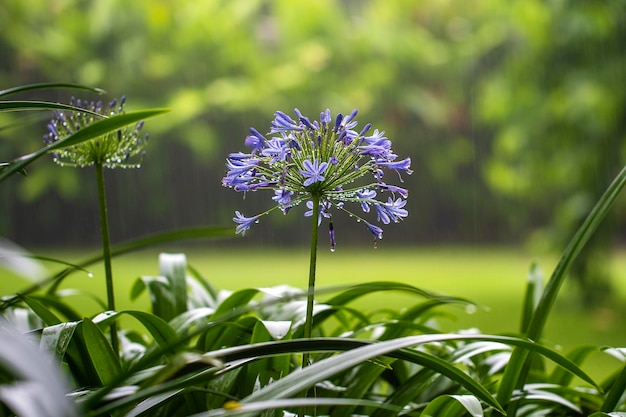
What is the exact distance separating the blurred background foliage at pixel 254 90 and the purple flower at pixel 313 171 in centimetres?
461

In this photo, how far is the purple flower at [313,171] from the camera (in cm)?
60

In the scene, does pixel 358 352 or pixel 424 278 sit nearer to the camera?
pixel 358 352

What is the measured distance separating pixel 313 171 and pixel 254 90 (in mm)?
5046

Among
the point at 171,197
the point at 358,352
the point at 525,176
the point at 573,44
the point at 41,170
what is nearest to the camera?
the point at 358,352

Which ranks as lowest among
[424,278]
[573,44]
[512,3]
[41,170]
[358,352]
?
[424,278]

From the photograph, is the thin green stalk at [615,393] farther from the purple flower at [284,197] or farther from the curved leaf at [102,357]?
the curved leaf at [102,357]

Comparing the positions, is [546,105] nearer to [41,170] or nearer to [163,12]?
[163,12]

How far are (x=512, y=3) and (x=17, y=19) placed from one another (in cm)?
357

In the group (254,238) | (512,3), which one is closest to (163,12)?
(254,238)

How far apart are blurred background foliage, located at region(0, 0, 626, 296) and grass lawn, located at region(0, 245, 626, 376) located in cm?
24

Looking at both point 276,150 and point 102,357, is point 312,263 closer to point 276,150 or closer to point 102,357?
→ point 276,150

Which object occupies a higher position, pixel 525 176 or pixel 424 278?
pixel 525 176

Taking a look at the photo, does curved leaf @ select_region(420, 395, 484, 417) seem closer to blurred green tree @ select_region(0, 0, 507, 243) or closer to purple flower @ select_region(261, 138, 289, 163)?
purple flower @ select_region(261, 138, 289, 163)

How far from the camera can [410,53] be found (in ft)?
18.8
